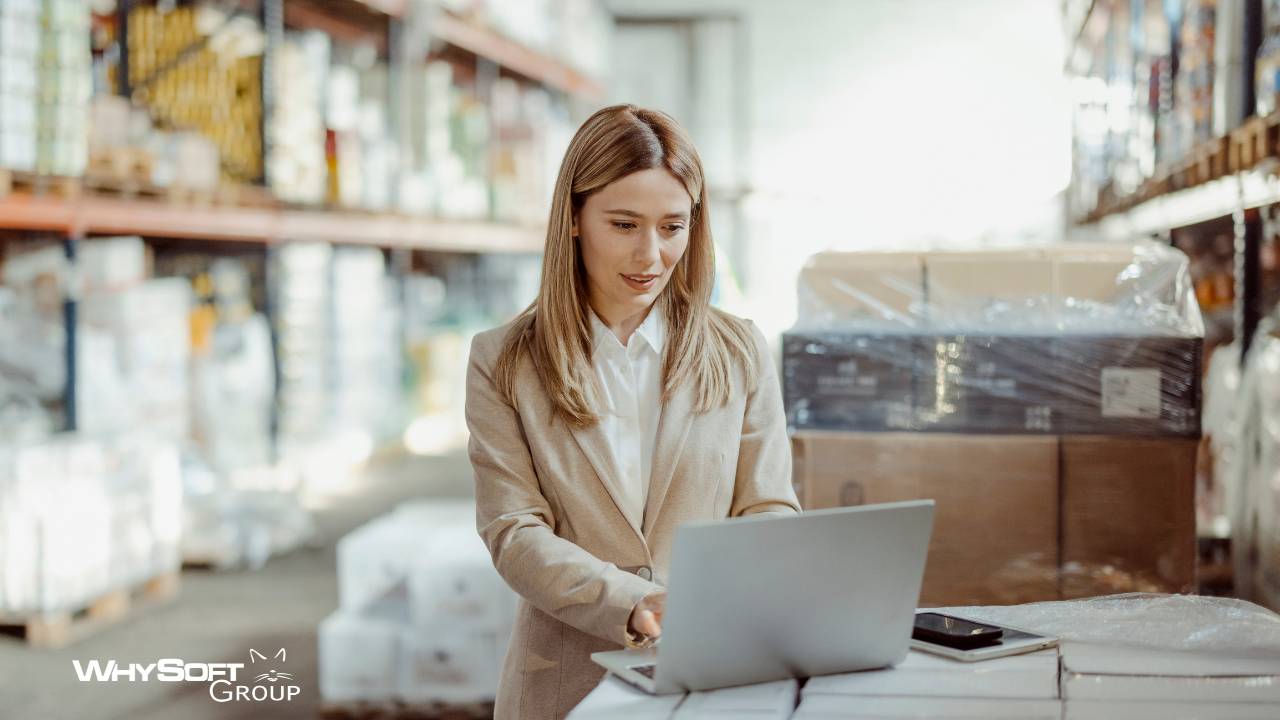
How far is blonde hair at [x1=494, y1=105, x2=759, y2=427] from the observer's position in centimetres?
177

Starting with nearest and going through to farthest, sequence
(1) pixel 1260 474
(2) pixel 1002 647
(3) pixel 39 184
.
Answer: (2) pixel 1002 647 → (1) pixel 1260 474 → (3) pixel 39 184

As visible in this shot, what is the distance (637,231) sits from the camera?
1774 millimetres

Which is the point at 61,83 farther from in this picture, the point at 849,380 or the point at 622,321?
the point at 622,321

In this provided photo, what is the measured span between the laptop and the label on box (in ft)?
4.58

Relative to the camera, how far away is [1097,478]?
2609 mm

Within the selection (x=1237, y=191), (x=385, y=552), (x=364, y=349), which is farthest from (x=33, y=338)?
(x=1237, y=191)

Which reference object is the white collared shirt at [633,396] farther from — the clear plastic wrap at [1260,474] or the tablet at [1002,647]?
the clear plastic wrap at [1260,474]

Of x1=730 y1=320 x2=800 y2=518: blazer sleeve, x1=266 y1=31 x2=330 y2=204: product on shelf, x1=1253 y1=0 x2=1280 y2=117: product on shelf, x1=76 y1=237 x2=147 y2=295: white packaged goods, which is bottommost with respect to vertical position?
x1=730 y1=320 x2=800 y2=518: blazer sleeve

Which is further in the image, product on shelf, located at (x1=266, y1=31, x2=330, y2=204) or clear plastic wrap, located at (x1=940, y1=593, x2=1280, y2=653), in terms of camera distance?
product on shelf, located at (x1=266, y1=31, x2=330, y2=204)

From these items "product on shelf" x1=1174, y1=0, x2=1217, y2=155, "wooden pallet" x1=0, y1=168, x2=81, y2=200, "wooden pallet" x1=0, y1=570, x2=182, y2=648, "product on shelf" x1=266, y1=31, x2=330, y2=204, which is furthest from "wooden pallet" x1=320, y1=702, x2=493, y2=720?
"product on shelf" x1=266, y1=31, x2=330, y2=204

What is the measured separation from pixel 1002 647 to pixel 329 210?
5892 mm

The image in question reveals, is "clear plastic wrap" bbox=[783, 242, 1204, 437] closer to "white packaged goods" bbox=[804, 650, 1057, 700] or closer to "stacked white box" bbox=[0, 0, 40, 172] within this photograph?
"white packaged goods" bbox=[804, 650, 1057, 700]

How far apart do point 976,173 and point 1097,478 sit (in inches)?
414

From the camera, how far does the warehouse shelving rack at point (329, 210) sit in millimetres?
4766
